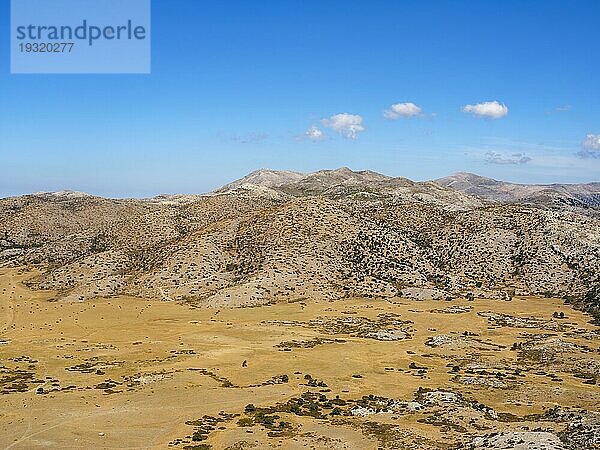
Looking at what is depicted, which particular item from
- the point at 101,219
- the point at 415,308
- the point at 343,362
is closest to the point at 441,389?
the point at 343,362

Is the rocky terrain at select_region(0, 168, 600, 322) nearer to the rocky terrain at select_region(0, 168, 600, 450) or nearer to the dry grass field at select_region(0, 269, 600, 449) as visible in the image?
the rocky terrain at select_region(0, 168, 600, 450)

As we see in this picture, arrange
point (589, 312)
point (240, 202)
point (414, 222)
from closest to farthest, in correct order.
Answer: point (589, 312) → point (414, 222) → point (240, 202)

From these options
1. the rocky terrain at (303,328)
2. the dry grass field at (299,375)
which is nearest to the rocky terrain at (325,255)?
the rocky terrain at (303,328)

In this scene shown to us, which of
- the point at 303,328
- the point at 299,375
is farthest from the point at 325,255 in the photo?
the point at 299,375

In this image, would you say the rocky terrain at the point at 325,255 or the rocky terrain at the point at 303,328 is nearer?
the rocky terrain at the point at 303,328

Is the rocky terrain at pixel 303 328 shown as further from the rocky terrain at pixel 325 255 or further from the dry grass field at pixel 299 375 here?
the rocky terrain at pixel 325 255

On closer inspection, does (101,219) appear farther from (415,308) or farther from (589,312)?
(589,312)
